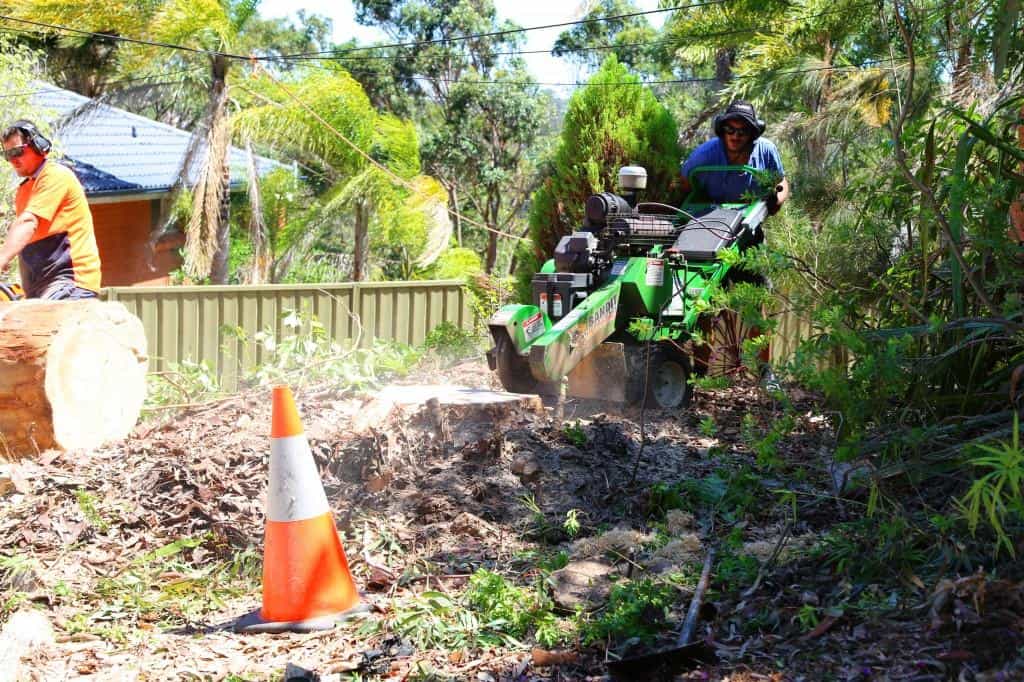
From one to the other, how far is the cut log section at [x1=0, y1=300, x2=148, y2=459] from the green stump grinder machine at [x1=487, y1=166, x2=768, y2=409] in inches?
93.5

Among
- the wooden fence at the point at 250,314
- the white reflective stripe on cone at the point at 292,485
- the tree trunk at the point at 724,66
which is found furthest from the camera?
the tree trunk at the point at 724,66

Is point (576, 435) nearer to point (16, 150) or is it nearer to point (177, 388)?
point (177, 388)

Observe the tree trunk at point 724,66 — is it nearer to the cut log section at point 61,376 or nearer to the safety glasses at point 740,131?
the safety glasses at point 740,131

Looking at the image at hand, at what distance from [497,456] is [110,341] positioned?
2.66 meters

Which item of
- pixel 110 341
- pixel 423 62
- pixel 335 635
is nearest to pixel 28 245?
pixel 110 341

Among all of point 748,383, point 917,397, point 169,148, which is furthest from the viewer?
point 169,148

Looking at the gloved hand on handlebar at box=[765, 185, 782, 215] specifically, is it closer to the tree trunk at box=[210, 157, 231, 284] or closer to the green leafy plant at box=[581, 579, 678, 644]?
the green leafy plant at box=[581, 579, 678, 644]

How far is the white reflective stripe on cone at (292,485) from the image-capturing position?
4.52 meters

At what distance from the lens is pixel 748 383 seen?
547cm

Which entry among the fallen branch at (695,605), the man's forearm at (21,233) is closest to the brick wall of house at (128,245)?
the man's forearm at (21,233)

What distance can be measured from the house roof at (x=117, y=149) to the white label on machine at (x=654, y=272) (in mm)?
12456

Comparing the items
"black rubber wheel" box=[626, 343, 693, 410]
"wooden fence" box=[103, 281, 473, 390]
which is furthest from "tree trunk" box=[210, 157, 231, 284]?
"black rubber wheel" box=[626, 343, 693, 410]

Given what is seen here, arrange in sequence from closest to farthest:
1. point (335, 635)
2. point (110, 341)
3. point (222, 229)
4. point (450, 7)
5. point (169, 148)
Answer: point (335, 635)
point (110, 341)
point (222, 229)
point (169, 148)
point (450, 7)

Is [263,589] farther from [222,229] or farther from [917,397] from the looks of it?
[222,229]
